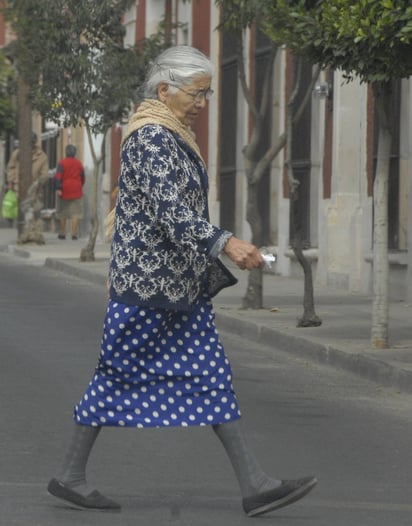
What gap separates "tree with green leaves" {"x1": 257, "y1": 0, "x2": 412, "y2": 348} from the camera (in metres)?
11.4

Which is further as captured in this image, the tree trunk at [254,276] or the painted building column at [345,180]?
the painted building column at [345,180]

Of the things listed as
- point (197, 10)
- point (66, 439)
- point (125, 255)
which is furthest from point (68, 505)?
A: point (197, 10)

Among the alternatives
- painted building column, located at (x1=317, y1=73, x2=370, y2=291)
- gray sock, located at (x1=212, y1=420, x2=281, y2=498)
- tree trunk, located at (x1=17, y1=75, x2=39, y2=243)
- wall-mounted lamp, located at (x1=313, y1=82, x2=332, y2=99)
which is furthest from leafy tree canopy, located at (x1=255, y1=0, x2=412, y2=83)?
tree trunk, located at (x1=17, y1=75, x2=39, y2=243)

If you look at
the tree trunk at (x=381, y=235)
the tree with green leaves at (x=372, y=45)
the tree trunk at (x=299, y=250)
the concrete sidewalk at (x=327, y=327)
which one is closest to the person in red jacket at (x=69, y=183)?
the concrete sidewalk at (x=327, y=327)

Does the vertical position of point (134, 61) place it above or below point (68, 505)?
above

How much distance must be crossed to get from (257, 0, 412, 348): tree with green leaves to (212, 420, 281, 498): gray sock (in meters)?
4.82

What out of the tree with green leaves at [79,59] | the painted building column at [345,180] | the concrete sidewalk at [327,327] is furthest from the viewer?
the tree with green leaves at [79,59]

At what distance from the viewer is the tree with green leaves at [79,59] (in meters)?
24.4

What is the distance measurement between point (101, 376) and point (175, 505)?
0.59m

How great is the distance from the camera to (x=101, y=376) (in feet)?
22.6

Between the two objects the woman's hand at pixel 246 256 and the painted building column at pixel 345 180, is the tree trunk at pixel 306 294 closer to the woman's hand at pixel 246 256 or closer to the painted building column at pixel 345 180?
the painted building column at pixel 345 180

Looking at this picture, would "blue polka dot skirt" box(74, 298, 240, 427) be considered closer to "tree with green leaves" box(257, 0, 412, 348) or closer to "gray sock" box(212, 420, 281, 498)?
"gray sock" box(212, 420, 281, 498)

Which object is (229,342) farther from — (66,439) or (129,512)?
(129,512)

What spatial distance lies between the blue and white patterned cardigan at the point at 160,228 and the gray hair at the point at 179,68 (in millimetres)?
215
